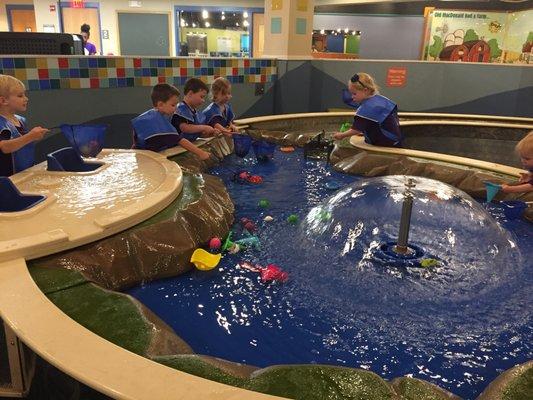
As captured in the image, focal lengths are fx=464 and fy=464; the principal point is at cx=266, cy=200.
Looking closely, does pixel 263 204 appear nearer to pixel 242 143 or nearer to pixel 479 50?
pixel 242 143

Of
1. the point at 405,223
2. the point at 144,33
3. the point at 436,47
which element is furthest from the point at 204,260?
the point at 144,33

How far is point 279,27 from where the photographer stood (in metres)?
8.28

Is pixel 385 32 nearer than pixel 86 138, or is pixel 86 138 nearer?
pixel 86 138

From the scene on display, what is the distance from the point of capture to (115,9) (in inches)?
535

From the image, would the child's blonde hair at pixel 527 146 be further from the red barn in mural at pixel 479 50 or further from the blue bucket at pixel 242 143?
the red barn in mural at pixel 479 50

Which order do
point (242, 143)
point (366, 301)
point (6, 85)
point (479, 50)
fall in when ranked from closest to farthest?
point (366, 301)
point (6, 85)
point (242, 143)
point (479, 50)

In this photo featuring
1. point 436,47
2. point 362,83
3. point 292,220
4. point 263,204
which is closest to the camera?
point 292,220

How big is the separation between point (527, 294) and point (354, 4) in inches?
456

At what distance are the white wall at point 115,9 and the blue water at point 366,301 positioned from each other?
11.7 meters

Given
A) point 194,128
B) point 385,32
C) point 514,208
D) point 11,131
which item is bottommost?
point 514,208

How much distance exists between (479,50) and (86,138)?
10.9 metres

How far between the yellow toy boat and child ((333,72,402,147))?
119 inches

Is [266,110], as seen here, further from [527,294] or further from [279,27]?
[527,294]

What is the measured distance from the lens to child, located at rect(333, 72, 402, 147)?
5219 mm
